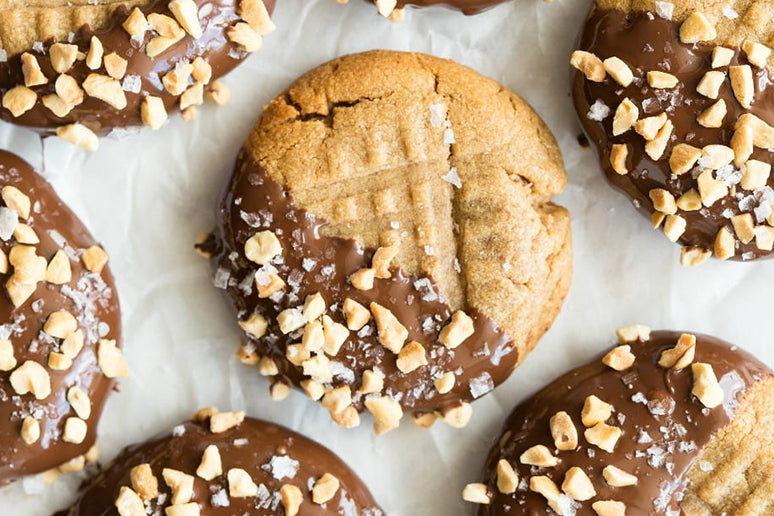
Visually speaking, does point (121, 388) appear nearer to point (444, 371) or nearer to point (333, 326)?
point (333, 326)

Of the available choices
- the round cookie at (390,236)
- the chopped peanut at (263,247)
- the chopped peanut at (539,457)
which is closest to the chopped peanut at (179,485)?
the round cookie at (390,236)

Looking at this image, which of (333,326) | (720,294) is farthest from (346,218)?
(720,294)

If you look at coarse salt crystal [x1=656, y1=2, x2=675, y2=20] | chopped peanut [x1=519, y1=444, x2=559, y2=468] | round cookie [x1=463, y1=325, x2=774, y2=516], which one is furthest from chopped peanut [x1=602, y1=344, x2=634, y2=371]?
coarse salt crystal [x1=656, y1=2, x2=675, y2=20]

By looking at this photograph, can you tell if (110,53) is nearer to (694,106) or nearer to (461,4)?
(461,4)

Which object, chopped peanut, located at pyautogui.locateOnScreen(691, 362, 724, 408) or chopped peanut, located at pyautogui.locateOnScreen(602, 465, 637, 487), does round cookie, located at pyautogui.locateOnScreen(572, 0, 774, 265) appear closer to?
chopped peanut, located at pyautogui.locateOnScreen(691, 362, 724, 408)

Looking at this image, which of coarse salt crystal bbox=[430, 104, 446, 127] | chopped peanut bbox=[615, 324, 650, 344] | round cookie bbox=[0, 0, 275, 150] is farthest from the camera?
chopped peanut bbox=[615, 324, 650, 344]

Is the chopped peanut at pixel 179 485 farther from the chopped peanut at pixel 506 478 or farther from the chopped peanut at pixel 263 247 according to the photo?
the chopped peanut at pixel 506 478
